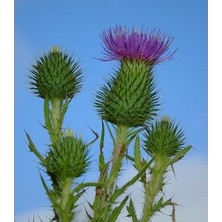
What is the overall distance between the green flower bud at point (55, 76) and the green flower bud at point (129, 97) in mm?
196

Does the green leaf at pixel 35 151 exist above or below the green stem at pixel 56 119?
below

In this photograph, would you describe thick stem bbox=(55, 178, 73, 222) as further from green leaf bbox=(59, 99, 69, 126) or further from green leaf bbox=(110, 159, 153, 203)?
green leaf bbox=(59, 99, 69, 126)

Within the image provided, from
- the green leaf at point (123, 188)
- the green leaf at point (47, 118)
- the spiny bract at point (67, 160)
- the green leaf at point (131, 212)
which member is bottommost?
the green leaf at point (131, 212)

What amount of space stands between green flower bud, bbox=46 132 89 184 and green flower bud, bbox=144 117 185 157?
599mm

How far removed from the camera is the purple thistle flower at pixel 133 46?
2756mm

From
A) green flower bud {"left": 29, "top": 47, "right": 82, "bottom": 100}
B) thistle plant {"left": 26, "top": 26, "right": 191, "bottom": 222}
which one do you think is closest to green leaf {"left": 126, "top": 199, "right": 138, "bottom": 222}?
thistle plant {"left": 26, "top": 26, "right": 191, "bottom": 222}

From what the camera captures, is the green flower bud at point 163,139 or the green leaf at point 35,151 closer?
the green leaf at point 35,151

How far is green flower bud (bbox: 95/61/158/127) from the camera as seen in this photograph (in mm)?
2691

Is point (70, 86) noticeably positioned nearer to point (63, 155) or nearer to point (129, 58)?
point (129, 58)

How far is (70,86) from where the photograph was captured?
113 inches

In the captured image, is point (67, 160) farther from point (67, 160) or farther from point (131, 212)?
point (131, 212)

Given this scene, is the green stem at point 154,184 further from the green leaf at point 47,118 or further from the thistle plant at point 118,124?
the green leaf at point 47,118

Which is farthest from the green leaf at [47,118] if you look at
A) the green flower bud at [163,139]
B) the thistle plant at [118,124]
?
the green flower bud at [163,139]

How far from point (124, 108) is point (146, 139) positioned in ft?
1.21
